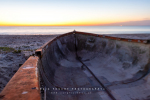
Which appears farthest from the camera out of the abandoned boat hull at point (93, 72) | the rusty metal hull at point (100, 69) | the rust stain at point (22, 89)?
the rusty metal hull at point (100, 69)

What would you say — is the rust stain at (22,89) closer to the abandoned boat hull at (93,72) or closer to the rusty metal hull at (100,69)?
the abandoned boat hull at (93,72)

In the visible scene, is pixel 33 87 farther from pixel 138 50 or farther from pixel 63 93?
pixel 138 50

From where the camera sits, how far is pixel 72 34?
6445 millimetres

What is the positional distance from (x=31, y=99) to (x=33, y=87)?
211 mm

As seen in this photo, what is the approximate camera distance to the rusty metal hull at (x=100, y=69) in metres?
2.61

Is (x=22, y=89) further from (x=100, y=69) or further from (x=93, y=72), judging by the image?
(x=100, y=69)

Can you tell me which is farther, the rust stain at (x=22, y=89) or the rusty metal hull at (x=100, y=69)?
the rusty metal hull at (x=100, y=69)

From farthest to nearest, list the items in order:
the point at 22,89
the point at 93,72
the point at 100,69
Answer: the point at 100,69 < the point at 93,72 < the point at 22,89

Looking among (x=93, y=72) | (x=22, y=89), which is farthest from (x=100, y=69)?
(x=22, y=89)

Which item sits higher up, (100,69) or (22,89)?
(22,89)

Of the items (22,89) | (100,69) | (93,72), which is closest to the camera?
(22,89)

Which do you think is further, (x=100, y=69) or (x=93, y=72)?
(x=100, y=69)

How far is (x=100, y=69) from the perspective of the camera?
4.07 m

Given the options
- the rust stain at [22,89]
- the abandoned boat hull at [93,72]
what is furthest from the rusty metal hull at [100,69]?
the rust stain at [22,89]
